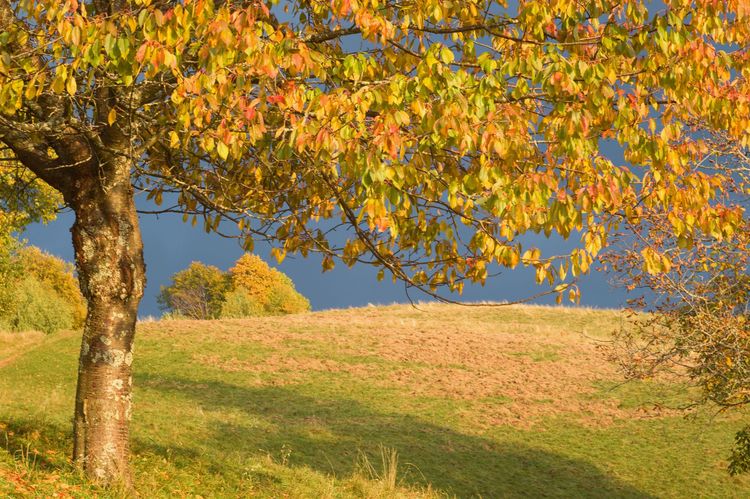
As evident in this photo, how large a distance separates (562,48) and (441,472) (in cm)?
1432

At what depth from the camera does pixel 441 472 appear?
1964cm

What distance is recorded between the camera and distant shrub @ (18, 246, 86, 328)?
60.1 meters

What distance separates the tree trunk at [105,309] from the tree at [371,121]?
0.8 inches

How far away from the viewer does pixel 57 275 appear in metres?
61.0

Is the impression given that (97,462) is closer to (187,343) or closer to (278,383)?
(278,383)

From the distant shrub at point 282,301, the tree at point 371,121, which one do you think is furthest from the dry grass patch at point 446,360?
the distant shrub at point 282,301

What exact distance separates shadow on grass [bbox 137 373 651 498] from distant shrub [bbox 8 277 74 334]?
2477cm

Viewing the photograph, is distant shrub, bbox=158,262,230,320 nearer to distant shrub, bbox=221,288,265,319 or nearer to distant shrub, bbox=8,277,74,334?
distant shrub, bbox=221,288,265,319

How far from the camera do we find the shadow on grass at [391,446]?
18719 mm

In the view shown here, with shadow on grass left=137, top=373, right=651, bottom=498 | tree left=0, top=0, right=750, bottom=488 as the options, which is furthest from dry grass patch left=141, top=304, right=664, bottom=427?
tree left=0, top=0, right=750, bottom=488

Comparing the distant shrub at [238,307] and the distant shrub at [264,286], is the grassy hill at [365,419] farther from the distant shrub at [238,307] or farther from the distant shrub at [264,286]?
the distant shrub at [264,286]

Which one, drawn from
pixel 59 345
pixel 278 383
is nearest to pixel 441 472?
pixel 278 383

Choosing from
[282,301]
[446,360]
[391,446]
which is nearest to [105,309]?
[391,446]

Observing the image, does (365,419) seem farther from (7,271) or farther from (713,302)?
(7,271)
